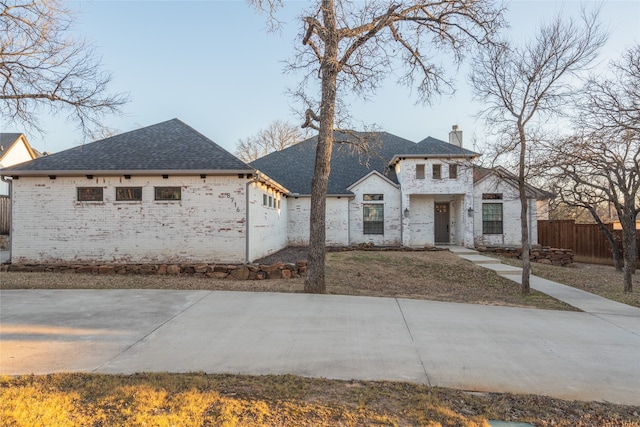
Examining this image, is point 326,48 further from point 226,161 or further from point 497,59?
point 226,161

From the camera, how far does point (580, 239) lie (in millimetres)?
20734

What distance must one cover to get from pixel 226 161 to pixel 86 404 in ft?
31.9

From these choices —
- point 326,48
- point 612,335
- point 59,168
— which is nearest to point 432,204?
point 326,48

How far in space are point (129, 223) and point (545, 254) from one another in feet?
60.5

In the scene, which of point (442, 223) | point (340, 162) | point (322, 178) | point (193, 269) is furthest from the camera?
point (340, 162)

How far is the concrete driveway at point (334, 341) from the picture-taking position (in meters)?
4.00

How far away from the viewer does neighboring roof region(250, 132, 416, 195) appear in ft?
70.6

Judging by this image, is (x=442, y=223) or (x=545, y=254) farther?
(x=442, y=223)

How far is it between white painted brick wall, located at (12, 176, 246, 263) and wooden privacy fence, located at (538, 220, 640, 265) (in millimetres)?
18262

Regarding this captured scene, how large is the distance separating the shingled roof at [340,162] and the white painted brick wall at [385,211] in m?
0.70

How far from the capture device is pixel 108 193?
40.3 ft

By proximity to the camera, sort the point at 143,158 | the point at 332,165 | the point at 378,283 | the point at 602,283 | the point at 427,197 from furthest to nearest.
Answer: the point at 332,165
the point at 427,197
the point at 143,158
the point at 602,283
the point at 378,283

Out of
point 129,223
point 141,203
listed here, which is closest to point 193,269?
point 129,223

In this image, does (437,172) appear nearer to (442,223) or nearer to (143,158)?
(442,223)
